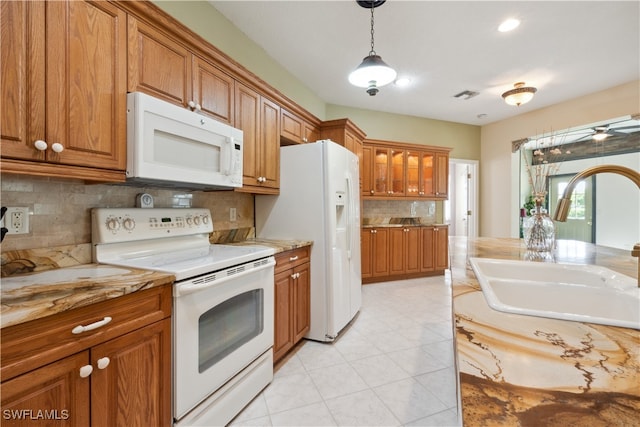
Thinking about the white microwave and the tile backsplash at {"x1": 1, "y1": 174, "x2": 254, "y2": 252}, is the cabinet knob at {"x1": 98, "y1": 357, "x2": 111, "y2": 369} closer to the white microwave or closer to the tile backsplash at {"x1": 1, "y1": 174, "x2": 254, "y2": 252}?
the tile backsplash at {"x1": 1, "y1": 174, "x2": 254, "y2": 252}

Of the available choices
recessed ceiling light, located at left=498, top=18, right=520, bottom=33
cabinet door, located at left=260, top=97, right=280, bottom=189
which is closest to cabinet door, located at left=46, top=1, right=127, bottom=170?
cabinet door, located at left=260, top=97, right=280, bottom=189

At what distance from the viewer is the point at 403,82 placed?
370 cm

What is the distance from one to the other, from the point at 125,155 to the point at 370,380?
1.99m

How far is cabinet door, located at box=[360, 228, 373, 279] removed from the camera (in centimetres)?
423

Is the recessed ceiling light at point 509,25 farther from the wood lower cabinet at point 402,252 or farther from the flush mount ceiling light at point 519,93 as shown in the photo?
the wood lower cabinet at point 402,252

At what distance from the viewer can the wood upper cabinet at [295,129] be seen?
8.60 feet

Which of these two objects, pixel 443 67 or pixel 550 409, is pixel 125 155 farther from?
pixel 443 67

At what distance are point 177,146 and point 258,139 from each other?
0.78 meters

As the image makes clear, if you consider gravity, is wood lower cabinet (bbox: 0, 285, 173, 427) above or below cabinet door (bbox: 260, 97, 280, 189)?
below

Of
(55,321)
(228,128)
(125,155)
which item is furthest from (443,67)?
(55,321)

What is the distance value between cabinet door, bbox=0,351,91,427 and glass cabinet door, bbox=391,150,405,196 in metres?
4.19

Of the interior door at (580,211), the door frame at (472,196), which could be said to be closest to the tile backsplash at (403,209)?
the door frame at (472,196)

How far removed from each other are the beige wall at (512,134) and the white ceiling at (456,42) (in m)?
0.17

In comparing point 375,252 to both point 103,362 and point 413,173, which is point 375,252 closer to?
point 413,173
